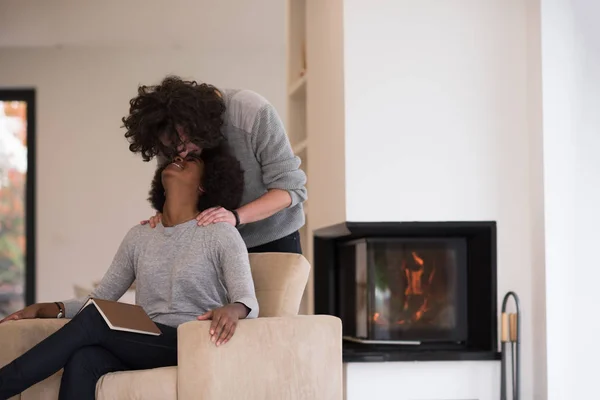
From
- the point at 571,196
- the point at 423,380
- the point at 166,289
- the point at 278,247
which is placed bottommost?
the point at 423,380

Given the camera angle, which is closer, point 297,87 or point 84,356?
point 84,356

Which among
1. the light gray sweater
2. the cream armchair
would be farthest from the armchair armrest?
the light gray sweater

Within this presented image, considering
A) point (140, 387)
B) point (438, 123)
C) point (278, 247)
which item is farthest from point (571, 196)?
point (140, 387)

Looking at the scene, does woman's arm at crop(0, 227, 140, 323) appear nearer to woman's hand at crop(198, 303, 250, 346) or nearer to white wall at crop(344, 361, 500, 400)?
woman's hand at crop(198, 303, 250, 346)

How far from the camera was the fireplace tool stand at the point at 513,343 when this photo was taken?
3.94m

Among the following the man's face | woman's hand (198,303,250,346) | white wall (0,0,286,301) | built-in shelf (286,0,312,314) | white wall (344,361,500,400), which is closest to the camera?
woman's hand (198,303,250,346)

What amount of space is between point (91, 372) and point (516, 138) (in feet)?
7.44

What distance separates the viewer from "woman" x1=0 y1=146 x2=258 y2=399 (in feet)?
7.85

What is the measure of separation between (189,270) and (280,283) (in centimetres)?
31

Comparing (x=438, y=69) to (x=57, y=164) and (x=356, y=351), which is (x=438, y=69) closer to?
(x=356, y=351)

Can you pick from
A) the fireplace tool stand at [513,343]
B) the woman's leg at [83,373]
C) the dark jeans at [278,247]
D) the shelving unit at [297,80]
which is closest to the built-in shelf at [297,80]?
the shelving unit at [297,80]

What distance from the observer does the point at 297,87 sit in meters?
5.23

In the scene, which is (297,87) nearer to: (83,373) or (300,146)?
(300,146)

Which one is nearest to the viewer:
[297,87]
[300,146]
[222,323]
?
[222,323]
